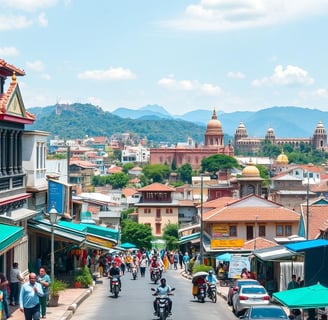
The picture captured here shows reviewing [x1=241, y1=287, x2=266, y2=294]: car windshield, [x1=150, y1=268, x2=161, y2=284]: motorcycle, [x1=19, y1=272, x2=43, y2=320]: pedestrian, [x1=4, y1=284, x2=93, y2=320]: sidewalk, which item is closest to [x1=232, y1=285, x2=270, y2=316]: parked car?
[x1=241, y1=287, x2=266, y2=294]: car windshield

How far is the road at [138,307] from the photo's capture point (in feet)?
92.2

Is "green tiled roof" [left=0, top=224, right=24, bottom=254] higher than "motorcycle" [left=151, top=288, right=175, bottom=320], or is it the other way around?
"green tiled roof" [left=0, top=224, right=24, bottom=254]

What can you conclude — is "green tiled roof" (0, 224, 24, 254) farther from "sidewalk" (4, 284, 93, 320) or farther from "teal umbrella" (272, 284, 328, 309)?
"teal umbrella" (272, 284, 328, 309)

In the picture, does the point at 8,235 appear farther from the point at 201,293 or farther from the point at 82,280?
the point at 82,280

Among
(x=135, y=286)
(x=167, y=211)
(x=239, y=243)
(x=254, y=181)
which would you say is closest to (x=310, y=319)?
(x=135, y=286)

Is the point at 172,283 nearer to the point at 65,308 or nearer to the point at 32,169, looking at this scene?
the point at 32,169

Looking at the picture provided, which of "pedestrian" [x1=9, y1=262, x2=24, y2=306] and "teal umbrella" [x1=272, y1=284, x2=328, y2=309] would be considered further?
"pedestrian" [x1=9, y1=262, x2=24, y2=306]

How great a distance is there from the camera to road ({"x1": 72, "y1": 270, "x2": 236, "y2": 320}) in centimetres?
2809

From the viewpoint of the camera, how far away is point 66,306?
2919 cm

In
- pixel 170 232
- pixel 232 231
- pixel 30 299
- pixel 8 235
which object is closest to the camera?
pixel 30 299

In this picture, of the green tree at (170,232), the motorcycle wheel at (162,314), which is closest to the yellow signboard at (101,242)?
the motorcycle wheel at (162,314)

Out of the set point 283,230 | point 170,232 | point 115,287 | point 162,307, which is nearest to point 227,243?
point 283,230

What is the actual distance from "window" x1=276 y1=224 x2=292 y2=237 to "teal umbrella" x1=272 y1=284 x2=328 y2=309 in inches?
1733

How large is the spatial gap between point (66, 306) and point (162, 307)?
3.86 metres
